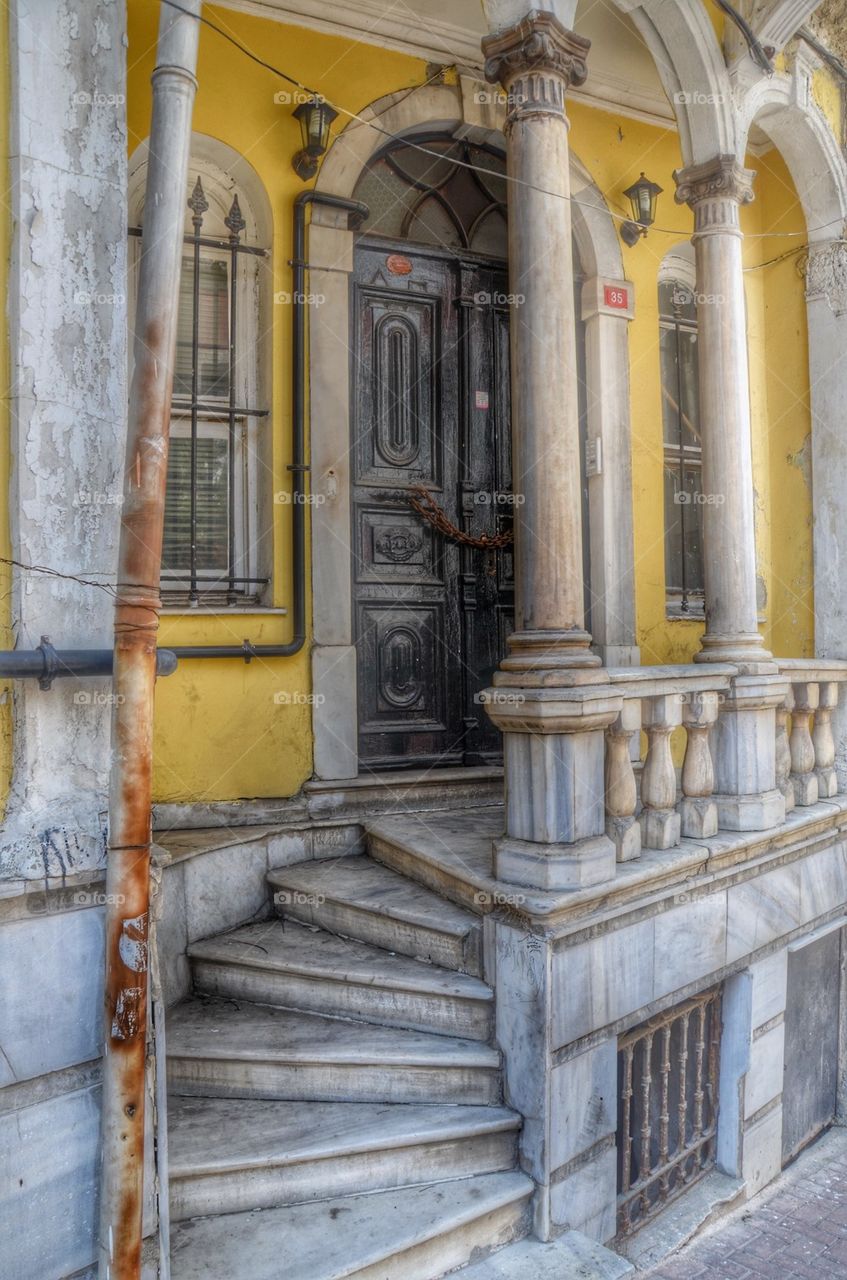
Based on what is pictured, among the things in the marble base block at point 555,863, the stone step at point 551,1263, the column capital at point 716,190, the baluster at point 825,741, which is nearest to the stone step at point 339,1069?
the stone step at point 551,1263

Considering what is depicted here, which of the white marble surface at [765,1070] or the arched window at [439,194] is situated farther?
the arched window at [439,194]

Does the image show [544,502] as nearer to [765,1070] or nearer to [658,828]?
[658,828]

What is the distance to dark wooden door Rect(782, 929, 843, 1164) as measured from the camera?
5121mm

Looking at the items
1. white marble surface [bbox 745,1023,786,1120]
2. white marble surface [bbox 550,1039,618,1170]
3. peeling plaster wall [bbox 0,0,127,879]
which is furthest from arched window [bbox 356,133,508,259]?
white marble surface [bbox 745,1023,786,1120]

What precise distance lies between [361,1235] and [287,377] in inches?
158

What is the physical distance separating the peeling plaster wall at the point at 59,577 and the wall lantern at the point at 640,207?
4406mm

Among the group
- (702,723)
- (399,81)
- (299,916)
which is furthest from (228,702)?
(399,81)

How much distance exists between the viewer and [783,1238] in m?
4.26

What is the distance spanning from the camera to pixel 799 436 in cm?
672

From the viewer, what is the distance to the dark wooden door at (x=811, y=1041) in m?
5.12

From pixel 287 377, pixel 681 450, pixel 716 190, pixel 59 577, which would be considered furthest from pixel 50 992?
pixel 681 450

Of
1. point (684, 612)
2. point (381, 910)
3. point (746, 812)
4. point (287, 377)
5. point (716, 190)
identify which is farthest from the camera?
point (684, 612)

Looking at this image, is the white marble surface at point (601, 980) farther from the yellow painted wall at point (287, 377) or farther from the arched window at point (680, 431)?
the arched window at point (680, 431)

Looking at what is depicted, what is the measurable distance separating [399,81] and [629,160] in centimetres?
182
